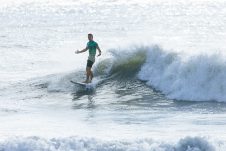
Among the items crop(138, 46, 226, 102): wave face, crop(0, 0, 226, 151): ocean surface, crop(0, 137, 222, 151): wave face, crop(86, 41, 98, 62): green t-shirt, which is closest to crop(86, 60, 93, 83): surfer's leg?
crop(86, 41, 98, 62): green t-shirt

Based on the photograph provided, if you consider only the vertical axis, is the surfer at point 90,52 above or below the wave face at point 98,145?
above

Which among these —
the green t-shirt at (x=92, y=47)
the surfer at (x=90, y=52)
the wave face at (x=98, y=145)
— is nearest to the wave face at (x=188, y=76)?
the surfer at (x=90, y=52)

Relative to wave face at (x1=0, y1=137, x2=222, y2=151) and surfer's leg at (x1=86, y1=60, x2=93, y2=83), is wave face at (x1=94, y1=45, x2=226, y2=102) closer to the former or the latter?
surfer's leg at (x1=86, y1=60, x2=93, y2=83)

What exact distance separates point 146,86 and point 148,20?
64.6 feet

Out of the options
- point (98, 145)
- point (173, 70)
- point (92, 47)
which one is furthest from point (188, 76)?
point (98, 145)

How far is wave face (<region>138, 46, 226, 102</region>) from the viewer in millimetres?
17938

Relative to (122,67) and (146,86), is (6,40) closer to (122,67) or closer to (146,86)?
(122,67)

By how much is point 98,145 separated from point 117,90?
7889 millimetres

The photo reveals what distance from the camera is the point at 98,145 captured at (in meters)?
11.8

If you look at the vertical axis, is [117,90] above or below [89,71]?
below

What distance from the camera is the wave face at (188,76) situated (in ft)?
58.9

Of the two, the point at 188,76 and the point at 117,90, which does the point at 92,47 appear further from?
the point at 188,76

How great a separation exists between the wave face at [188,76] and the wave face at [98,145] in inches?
233

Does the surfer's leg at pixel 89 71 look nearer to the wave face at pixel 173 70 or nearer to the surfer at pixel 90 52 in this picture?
the surfer at pixel 90 52
